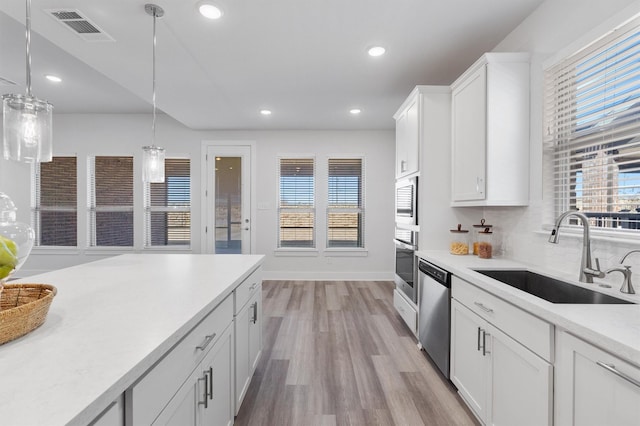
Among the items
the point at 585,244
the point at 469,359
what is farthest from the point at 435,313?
the point at 585,244

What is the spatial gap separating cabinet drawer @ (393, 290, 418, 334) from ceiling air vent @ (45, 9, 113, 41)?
11.4 ft

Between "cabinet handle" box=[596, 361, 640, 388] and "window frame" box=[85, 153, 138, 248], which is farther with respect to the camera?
"window frame" box=[85, 153, 138, 248]

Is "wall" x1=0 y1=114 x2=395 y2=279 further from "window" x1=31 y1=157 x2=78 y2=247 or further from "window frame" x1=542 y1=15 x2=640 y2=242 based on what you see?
"window frame" x1=542 y1=15 x2=640 y2=242

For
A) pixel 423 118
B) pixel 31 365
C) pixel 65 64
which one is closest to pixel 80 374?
pixel 31 365

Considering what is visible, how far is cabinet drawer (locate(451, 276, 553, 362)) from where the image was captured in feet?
3.98

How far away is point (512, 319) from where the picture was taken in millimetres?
1414

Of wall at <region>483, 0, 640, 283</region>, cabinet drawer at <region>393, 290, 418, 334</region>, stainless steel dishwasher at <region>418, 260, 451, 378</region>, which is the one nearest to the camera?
wall at <region>483, 0, 640, 283</region>

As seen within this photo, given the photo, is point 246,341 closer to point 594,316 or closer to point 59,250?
point 594,316

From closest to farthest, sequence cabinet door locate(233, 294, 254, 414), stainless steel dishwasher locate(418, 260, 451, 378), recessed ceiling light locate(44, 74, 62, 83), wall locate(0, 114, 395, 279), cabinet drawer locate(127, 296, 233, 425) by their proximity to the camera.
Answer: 1. cabinet drawer locate(127, 296, 233, 425)
2. cabinet door locate(233, 294, 254, 414)
3. stainless steel dishwasher locate(418, 260, 451, 378)
4. recessed ceiling light locate(44, 74, 62, 83)
5. wall locate(0, 114, 395, 279)

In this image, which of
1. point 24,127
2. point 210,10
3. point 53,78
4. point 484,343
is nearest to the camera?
point 24,127

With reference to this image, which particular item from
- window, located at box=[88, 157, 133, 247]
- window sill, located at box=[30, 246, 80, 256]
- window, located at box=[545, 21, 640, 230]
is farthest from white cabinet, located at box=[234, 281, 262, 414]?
window sill, located at box=[30, 246, 80, 256]

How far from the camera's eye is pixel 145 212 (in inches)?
203

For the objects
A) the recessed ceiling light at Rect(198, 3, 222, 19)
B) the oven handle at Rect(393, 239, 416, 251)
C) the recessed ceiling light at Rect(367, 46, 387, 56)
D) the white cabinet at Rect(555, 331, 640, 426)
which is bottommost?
the white cabinet at Rect(555, 331, 640, 426)

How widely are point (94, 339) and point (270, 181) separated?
451 centimetres
